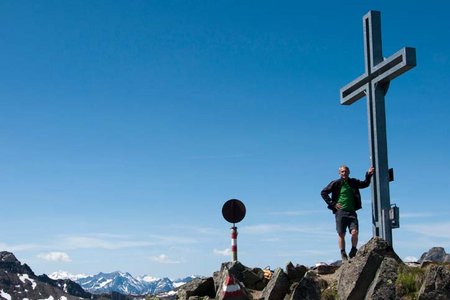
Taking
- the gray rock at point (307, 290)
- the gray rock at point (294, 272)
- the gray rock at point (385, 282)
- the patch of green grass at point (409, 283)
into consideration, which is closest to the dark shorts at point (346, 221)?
the gray rock at point (294, 272)

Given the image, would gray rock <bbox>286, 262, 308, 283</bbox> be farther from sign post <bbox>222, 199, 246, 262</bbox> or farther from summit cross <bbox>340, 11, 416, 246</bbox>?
summit cross <bbox>340, 11, 416, 246</bbox>

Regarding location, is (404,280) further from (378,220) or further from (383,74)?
(383,74)

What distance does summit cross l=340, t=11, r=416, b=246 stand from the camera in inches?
805

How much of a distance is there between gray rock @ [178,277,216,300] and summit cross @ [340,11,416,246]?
5.90 metres

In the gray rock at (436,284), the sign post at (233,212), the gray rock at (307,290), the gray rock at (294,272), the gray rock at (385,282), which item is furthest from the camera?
the sign post at (233,212)

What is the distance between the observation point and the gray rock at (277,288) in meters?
17.5

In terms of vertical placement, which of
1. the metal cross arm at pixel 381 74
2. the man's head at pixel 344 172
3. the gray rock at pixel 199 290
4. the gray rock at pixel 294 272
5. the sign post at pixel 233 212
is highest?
the metal cross arm at pixel 381 74

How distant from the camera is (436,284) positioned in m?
14.4

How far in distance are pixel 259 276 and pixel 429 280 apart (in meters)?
6.38

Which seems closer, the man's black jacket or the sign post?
the man's black jacket

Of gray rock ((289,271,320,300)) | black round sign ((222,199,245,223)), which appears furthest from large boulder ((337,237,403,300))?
black round sign ((222,199,245,223))

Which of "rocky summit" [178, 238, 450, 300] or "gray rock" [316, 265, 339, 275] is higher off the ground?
"gray rock" [316, 265, 339, 275]

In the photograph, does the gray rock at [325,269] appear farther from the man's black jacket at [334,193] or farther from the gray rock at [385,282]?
the gray rock at [385,282]

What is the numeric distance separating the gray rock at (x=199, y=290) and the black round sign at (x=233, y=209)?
225cm
